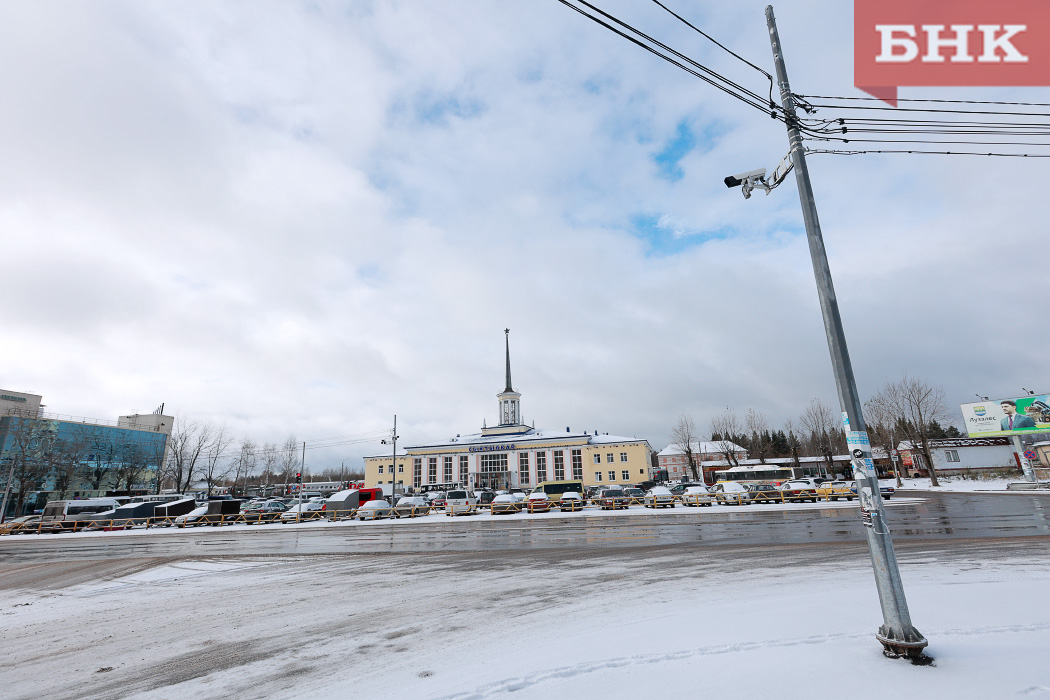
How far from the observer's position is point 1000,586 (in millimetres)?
8336

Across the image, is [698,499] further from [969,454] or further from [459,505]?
[969,454]

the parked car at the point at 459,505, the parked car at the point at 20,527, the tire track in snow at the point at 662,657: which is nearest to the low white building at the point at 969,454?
the parked car at the point at 459,505

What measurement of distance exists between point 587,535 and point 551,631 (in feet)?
44.9

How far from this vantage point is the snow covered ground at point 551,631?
16.5 ft

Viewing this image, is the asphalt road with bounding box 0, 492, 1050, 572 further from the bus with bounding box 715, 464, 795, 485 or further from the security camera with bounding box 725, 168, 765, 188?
the bus with bounding box 715, 464, 795, 485

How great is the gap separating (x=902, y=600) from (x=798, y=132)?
19.8ft

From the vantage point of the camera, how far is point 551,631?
7.20m

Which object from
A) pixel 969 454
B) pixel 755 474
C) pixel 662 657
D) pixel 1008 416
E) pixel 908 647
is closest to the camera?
pixel 908 647

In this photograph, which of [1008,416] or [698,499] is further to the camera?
[1008,416]

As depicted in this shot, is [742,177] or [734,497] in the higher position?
[742,177]

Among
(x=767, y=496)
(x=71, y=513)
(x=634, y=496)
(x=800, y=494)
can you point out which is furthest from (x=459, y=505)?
(x=71, y=513)

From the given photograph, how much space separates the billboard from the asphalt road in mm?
28096

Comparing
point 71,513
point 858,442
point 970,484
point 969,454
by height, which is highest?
point 858,442

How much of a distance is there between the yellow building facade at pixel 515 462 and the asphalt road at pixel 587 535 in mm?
39851
